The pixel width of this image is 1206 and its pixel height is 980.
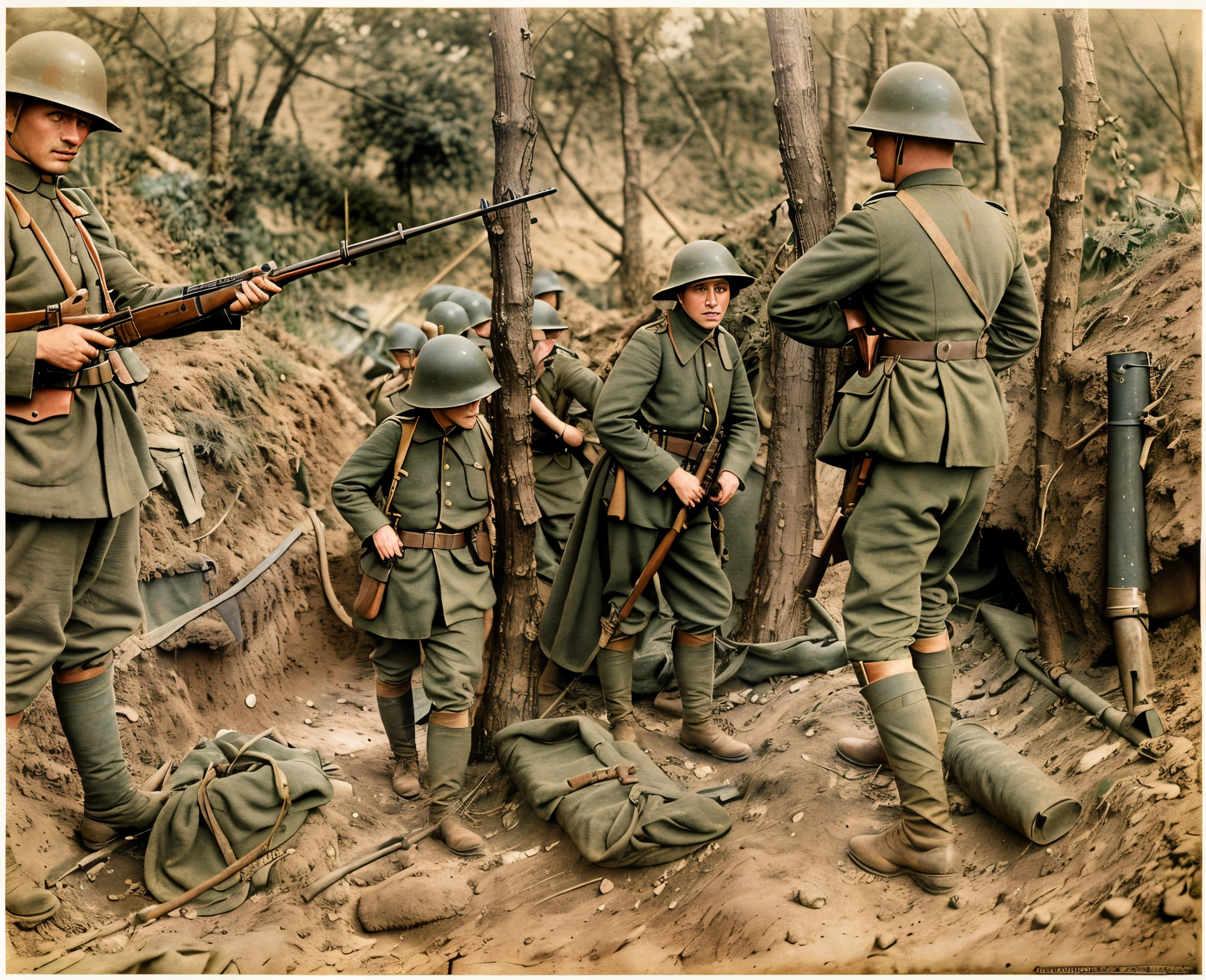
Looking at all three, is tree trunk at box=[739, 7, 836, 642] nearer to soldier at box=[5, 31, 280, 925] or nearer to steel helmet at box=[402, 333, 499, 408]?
steel helmet at box=[402, 333, 499, 408]

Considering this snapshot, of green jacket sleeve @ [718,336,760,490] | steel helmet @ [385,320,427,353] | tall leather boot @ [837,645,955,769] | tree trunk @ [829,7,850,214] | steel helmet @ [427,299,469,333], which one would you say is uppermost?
tree trunk @ [829,7,850,214]

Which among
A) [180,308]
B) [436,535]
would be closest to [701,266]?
[436,535]

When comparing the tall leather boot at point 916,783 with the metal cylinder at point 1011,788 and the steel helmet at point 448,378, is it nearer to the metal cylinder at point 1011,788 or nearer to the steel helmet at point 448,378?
the metal cylinder at point 1011,788

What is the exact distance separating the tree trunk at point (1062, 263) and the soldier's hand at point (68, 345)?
3832mm

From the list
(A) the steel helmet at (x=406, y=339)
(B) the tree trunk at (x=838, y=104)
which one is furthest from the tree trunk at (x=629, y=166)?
(A) the steel helmet at (x=406, y=339)

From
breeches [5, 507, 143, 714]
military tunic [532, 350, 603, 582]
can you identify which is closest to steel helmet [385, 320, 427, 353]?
military tunic [532, 350, 603, 582]

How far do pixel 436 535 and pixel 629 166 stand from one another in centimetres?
814

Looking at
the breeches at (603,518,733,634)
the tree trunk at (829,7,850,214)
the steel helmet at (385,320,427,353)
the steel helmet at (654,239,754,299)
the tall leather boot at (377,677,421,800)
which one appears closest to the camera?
the steel helmet at (654,239,754,299)

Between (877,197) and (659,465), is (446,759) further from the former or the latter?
(877,197)

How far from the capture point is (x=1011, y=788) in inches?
134

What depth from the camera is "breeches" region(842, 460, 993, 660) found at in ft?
11.3

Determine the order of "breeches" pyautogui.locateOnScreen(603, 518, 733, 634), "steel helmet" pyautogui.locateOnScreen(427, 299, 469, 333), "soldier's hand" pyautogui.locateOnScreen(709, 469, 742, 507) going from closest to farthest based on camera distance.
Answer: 1. "soldier's hand" pyautogui.locateOnScreen(709, 469, 742, 507)
2. "breeches" pyautogui.locateOnScreen(603, 518, 733, 634)
3. "steel helmet" pyautogui.locateOnScreen(427, 299, 469, 333)

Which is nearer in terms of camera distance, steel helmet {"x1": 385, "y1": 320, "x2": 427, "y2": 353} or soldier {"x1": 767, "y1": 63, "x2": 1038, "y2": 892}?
soldier {"x1": 767, "y1": 63, "x2": 1038, "y2": 892}

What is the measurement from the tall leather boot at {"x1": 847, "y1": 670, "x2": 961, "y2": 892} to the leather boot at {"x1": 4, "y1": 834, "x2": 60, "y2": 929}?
2823mm
